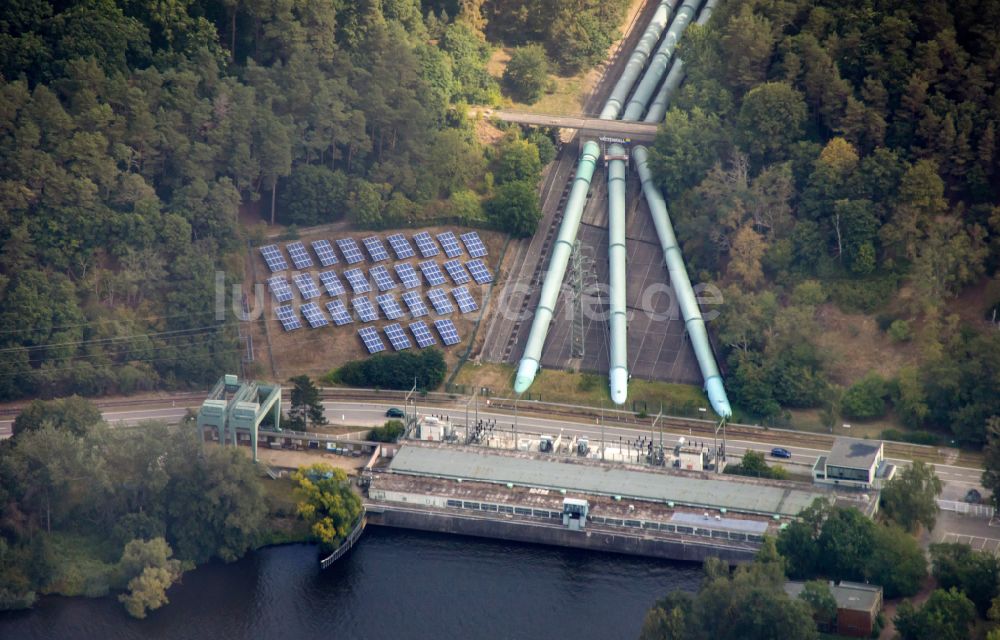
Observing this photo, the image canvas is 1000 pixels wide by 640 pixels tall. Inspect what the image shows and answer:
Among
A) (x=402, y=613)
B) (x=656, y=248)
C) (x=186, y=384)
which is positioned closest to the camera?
(x=402, y=613)

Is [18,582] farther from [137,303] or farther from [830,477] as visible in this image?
[830,477]

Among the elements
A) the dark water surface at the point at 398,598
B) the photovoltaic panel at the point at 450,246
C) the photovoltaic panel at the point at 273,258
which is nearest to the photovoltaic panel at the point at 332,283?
the photovoltaic panel at the point at 273,258

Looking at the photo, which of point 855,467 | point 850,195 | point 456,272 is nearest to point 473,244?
point 456,272

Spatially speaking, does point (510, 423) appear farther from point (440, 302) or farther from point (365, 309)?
point (365, 309)

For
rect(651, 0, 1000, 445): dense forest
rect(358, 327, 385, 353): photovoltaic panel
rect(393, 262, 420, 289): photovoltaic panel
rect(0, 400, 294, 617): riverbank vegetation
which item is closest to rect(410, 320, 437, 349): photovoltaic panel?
rect(358, 327, 385, 353): photovoltaic panel

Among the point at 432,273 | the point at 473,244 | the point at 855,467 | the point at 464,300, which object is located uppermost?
the point at 855,467

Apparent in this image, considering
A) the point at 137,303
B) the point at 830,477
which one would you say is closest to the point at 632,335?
the point at 830,477
